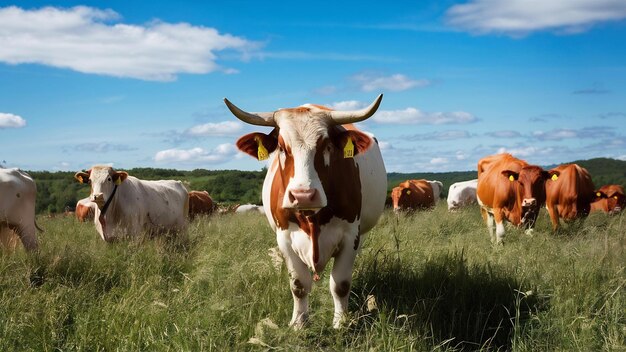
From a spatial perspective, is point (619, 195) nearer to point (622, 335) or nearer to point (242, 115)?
point (622, 335)

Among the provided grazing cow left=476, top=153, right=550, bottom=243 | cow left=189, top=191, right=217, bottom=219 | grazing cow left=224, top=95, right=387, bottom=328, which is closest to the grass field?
grazing cow left=224, top=95, right=387, bottom=328

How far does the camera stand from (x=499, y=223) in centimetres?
1134

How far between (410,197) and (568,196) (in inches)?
288

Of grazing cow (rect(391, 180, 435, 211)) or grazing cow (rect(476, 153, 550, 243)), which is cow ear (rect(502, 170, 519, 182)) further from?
grazing cow (rect(391, 180, 435, 211))

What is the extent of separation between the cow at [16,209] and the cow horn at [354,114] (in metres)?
5.52

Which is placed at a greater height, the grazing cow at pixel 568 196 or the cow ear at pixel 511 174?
the cow ear at pixel 511 174

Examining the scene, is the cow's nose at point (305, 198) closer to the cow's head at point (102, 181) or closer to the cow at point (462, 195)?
the cow's head at point (102, 181)

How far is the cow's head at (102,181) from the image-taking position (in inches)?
370

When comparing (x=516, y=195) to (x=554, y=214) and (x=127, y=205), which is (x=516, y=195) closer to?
(x=554, y=214)

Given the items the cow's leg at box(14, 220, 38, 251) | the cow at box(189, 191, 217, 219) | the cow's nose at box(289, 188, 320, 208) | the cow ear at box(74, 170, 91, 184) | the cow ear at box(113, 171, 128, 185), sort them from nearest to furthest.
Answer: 1. the cow's nose at box(289, 188, 320, 208)
2. the cow's leg at box(14, 220, 38, 251)
3. the cow ear at box(113, 171, 128, 185)
4. the cow ear at box(74, 170, 91, 184)
5. the cow at box(189, 191, 217, 219)

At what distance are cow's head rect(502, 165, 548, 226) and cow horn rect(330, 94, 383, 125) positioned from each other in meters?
7.07

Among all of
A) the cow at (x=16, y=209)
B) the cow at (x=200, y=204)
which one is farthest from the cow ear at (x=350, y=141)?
the cow at (x=200, y=204)

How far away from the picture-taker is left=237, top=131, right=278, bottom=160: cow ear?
541 centimetres

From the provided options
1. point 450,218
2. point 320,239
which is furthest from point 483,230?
point 320,239
